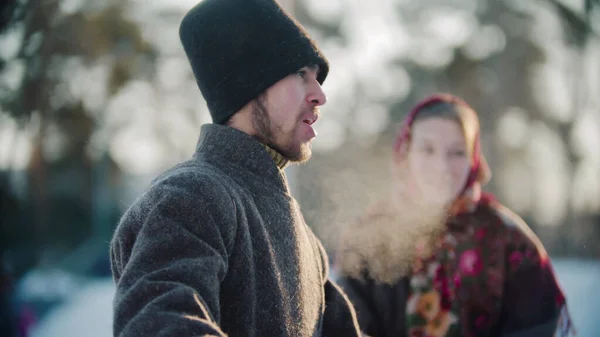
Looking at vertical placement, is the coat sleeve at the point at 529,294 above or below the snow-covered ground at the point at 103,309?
above

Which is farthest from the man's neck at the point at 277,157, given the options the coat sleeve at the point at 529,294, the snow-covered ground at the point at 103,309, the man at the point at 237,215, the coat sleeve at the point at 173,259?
the snow-covered ground at the point at 103,309

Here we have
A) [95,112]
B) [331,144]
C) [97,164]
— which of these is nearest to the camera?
[331,144]

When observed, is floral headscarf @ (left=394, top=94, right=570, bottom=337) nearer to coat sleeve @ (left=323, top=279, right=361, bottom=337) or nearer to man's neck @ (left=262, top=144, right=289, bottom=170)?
coat sleeve @ (left=323, top=279, right=361, bottom=337)

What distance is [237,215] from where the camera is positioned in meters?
1.35

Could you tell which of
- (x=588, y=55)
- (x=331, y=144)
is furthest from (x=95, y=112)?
(x=588, y=55)

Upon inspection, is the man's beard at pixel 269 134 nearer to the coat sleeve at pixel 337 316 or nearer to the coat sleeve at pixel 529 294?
the coat sleeve at pixel 337 316

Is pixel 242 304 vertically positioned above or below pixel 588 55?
below

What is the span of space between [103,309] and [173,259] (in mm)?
6391

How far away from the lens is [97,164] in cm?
1140

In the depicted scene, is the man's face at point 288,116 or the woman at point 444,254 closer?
the man's face at point 288,116

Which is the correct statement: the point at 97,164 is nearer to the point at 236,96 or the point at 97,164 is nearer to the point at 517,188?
the point at 517,188

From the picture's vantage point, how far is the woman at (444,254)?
2.42 m

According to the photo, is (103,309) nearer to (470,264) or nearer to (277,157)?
(470,264)

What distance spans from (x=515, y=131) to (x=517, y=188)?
1.25 metres
